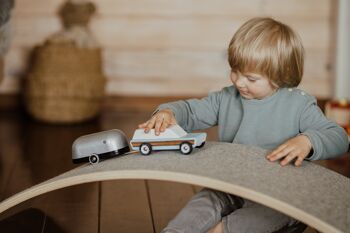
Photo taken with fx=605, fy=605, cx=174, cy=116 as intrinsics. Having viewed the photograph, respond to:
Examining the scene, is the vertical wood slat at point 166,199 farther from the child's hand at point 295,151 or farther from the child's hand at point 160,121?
the child's hand at point 295,151

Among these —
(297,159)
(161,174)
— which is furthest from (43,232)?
(297,159)

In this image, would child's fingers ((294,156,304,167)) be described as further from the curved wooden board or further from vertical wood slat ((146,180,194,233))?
vertical wood slat ((146,180,194,233))

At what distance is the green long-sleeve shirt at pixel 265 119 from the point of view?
1.34 meters

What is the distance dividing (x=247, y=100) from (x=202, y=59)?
6.34ft

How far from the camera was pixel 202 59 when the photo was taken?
336 centimetres

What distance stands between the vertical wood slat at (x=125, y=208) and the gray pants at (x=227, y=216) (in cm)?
29

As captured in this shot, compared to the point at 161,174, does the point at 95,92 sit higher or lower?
lower

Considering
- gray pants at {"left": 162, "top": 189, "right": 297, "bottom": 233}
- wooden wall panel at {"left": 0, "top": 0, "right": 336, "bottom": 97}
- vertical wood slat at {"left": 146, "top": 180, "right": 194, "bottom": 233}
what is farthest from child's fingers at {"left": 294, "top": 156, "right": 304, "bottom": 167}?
wooden wall panel at {"left": 0, "top": 0, "right": 336, "bottom": 97}

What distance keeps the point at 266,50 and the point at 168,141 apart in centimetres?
30

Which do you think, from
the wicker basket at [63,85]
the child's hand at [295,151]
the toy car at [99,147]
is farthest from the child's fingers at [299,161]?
the wicker basket at [63,85]

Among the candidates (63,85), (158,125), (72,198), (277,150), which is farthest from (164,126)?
(63,85)

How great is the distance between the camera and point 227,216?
138 centimetres

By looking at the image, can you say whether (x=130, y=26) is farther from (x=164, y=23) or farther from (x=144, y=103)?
(x=144, y=103)

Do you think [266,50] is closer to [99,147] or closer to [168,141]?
[168,141]
